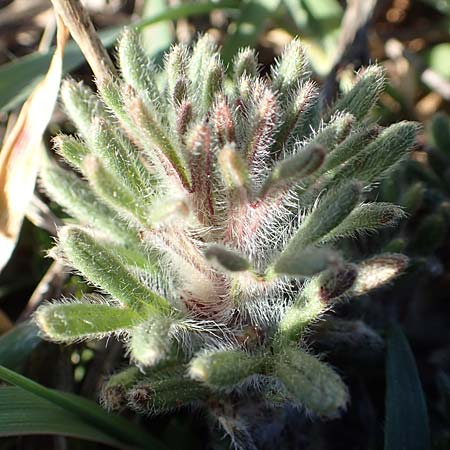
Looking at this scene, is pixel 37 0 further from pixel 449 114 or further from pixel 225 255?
pixel 225 255

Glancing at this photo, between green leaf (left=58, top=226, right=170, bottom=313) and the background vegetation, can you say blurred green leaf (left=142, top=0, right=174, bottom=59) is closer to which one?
the background vegetation

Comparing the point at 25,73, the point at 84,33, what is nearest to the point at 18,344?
the point at 84,33

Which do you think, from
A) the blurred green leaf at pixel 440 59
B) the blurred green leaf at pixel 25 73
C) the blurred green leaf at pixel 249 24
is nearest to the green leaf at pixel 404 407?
the blurred green leaf at pixel 249 24

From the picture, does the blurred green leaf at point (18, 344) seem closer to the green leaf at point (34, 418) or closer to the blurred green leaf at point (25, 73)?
the green leaf at point (34, 418)

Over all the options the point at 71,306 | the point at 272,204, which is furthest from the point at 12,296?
the point at 272,204

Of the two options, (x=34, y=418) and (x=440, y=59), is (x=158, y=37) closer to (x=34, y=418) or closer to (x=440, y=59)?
(x=440, y=59)

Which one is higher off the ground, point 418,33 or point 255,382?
point 418,33
